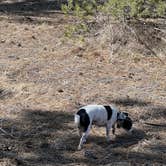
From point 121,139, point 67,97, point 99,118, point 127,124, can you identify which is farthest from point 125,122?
point 67,97

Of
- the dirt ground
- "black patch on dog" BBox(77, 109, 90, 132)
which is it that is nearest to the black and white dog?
"black patch on dog" BBox(77, 109, 90, 132)

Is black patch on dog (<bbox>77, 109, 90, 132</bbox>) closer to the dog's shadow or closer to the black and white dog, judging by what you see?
the black and white dog

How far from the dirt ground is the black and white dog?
16cm

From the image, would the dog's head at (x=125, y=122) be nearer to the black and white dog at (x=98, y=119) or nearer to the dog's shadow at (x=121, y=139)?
the black and white dog at (x=98, y=119)

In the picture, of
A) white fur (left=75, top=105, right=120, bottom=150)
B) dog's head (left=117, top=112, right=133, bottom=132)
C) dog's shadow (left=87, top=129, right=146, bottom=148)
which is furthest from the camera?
dog's head (left=117, top=112, right=133, bottom=132)

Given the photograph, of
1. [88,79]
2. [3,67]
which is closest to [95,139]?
[88,79]

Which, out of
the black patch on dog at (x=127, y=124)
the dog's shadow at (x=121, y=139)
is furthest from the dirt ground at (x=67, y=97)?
the black patch on dog at (x=127, y=124)

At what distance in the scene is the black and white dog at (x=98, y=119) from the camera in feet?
24.5

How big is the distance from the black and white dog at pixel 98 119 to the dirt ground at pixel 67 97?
16 centimetres

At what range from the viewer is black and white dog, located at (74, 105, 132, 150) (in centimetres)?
746

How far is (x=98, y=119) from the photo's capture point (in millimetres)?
7738

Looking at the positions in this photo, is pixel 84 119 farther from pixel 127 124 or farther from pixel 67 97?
pixel 67 97

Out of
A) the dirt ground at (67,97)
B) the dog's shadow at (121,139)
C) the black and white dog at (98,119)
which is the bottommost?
the dog's shadow at (121,139)

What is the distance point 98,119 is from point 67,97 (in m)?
1.92
